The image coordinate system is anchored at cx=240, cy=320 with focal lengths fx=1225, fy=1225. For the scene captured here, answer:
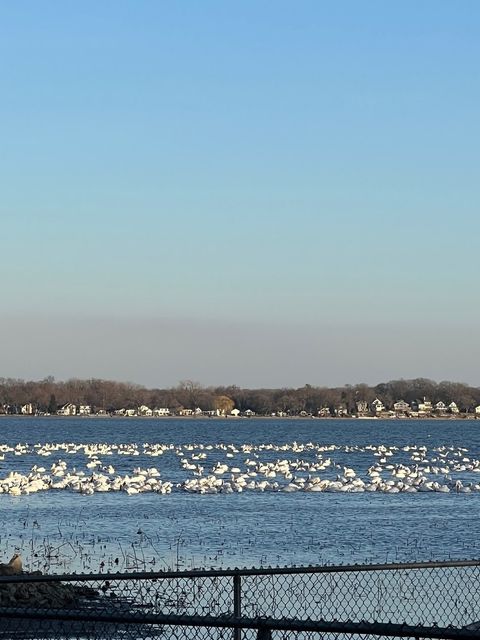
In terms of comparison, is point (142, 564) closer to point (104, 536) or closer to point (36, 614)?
point (104, 536)

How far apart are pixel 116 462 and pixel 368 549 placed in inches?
1716

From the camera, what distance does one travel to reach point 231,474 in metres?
55.3

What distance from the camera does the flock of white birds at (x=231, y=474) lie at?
45438mm

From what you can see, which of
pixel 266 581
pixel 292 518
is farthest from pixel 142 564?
pixel 292 518

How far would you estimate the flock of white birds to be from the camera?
4544 centimetres

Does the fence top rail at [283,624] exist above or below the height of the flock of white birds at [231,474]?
above

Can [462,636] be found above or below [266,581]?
above

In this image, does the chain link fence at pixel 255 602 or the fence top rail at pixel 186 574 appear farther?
the chain link fence at pixel 255 602

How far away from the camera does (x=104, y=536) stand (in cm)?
2847

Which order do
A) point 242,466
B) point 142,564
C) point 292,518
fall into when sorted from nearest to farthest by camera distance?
point 142,564 < point 292,518 < point 242,466

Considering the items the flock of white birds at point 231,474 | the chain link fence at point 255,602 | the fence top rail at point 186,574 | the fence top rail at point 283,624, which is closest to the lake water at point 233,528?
the flock of white birds at point 231,474

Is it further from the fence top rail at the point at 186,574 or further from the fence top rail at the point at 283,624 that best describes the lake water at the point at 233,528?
the fence top rail at the point at 283,624

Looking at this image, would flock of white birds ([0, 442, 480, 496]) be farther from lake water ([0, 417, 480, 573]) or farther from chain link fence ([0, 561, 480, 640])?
chain link fence ([0, 561, 480, 640])

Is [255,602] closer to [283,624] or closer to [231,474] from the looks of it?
[283,624]
